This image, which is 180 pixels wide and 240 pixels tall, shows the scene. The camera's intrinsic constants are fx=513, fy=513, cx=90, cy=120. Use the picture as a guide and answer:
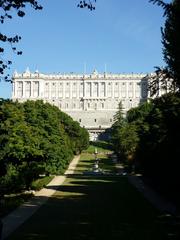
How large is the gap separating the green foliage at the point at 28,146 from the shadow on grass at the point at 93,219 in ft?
9.34

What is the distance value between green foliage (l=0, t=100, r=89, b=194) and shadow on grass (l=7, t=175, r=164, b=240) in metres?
2.85

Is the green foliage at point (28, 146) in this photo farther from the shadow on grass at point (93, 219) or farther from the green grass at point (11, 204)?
the shadow on grass at point (93, 219)

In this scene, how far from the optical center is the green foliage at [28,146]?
34.3m

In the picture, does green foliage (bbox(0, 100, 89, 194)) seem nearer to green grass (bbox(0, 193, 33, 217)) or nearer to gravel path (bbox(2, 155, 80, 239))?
green grass (bbox(0, 193, 33, 217))

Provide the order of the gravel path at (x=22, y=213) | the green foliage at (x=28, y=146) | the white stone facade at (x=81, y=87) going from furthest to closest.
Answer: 1. the white stone facade at (x=81, y=87)
2. the green foliage at (x=28, y=146)
3. the gravel path at (x=22, y=213)

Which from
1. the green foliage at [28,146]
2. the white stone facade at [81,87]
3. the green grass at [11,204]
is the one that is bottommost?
the green grass at [11,204]

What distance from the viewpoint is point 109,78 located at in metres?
192

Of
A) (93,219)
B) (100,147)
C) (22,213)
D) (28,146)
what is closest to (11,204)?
(22,213)

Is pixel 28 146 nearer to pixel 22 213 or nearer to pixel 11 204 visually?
pixel 11 204

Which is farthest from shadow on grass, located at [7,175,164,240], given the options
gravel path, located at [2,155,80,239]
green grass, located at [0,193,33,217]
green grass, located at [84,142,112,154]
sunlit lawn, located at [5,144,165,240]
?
green grass, located at [84,142,112,154]

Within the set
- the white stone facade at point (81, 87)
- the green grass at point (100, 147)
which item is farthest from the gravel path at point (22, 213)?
the white stone facade at point (81, 87)

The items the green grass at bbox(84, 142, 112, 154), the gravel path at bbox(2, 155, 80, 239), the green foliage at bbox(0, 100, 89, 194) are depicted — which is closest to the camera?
the gravel path at bbox(2, 155, 80, 239)

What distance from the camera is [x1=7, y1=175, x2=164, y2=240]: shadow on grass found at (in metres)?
18.0

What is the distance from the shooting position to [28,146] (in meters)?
39.0
